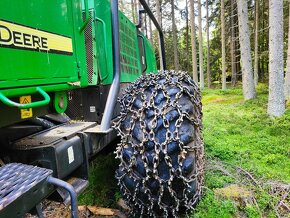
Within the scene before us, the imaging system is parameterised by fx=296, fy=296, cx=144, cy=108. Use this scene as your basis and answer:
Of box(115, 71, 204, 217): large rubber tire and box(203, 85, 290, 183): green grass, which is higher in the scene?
box(115, 71, 204, 217): large rubber tire

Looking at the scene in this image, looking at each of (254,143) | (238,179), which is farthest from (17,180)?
(254,143)

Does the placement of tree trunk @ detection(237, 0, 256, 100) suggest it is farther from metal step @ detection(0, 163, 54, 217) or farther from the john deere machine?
metal step @ detection(0, 163, 54, 217)

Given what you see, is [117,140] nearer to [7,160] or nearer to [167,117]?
[167,117]

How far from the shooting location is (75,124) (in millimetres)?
2344

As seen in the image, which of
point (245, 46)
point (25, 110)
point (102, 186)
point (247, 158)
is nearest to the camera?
point (25, 110)

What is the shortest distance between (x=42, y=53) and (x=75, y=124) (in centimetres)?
75

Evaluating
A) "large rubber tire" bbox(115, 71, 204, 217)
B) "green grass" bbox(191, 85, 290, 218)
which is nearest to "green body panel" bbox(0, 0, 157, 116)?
"large rubber tire" bbox(115, 71, 204, 217)

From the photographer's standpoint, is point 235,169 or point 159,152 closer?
point 159,152

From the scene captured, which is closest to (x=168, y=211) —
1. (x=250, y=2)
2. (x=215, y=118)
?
(x=215, y=118)

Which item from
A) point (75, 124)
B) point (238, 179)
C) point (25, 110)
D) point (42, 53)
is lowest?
point (238, 179)

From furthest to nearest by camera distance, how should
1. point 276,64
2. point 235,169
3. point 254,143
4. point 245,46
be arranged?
point 245,46
point 276,64
point 254,143
point 235,169

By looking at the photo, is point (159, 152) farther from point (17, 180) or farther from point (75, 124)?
point (17, 180)

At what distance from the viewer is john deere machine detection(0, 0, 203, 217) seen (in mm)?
1530

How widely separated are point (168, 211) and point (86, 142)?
744 millimetres
